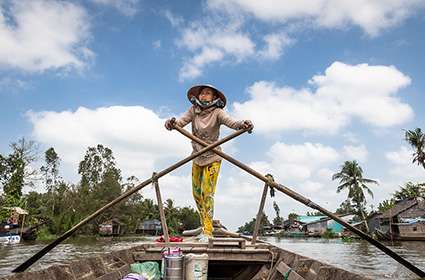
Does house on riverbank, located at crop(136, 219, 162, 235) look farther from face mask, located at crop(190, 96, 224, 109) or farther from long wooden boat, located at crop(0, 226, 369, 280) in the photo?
long wooden boat, located at crop(0, 226, 369, 280)

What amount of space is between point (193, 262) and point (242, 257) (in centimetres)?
69

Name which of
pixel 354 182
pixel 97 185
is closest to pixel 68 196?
pixel 97 185

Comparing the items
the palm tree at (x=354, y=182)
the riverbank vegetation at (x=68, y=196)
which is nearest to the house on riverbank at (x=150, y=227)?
the riverbank vegetation at (x=68, y=196)

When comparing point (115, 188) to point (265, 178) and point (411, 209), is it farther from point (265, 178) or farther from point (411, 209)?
point (265, 178)

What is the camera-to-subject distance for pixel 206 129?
4.33m

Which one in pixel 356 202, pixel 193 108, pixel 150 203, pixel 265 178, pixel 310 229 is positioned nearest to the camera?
pixel 265 178

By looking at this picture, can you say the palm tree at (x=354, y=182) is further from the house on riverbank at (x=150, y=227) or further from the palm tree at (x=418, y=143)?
the house on riverbank at (x=150, y=227)

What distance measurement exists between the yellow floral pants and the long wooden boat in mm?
504

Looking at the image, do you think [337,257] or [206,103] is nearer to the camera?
[206,103]

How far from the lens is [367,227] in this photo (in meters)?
39.6

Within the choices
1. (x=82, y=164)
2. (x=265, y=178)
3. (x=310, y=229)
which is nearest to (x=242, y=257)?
(x=265, y=178)

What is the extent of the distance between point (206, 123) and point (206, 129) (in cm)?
8

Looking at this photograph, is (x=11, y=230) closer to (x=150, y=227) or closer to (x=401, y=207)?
(x=401, y=207)

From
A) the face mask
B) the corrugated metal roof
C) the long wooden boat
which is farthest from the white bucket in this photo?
the corrugated metal roof
